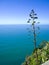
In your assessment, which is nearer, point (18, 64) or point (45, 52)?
point (45, 52)

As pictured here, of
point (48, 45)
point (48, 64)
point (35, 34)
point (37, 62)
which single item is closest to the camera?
point (48, 64)

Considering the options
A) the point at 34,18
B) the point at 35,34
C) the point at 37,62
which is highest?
the point at 34,18

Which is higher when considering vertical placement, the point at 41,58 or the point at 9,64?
the point at 41,58

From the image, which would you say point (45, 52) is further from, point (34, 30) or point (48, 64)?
point (48, 64)

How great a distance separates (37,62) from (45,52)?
239 centimetres

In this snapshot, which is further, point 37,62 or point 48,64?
point 37,62

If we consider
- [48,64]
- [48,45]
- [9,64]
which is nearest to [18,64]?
[9,64]

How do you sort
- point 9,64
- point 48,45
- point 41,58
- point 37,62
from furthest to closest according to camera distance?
1. point 9,64
2. point 48,45
3. point 41,58
4. point 37,62

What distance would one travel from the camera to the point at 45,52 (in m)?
15.8

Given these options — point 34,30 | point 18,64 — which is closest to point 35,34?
point 34,30

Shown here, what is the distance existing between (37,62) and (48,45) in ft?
11.7

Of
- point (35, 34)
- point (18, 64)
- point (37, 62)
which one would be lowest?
point (18, 64)

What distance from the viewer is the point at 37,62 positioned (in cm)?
1377

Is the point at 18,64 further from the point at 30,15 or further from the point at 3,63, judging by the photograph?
the point at 30,15
